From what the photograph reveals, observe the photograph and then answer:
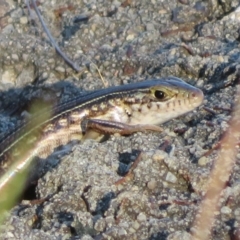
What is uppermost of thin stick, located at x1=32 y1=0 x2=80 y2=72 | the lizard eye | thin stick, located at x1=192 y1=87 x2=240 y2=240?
thin stick, located at x1=32 y1=0 x2=80 y2=72

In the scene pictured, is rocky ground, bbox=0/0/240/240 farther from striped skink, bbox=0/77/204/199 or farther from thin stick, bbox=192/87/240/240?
striped skink, bbox=0/77/204/199

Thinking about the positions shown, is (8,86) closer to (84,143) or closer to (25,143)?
(25,143)

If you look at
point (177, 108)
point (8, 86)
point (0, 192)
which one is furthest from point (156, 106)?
point (8, 86)

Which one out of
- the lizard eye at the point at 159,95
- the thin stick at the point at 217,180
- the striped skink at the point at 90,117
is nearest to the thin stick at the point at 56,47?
the striped skink at the point at 90,117

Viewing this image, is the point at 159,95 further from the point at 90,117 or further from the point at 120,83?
the point at 120,83

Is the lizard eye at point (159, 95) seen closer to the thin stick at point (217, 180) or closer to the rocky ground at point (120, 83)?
the rocky ground at point (120, 83)

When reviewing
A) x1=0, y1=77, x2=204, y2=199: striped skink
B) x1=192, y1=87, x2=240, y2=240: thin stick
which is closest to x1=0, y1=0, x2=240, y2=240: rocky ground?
x1=192, y1=87, x2=240, y2=240: thin stick
